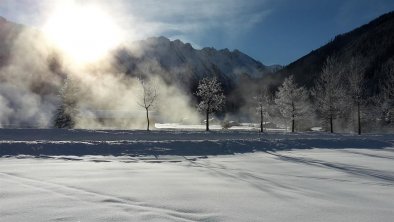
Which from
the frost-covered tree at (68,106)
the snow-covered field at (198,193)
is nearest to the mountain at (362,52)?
the frost-covered tree at (68,106)

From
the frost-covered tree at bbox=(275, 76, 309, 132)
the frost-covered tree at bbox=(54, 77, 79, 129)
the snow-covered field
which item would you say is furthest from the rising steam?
the snow-covered field

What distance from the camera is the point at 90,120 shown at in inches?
2635

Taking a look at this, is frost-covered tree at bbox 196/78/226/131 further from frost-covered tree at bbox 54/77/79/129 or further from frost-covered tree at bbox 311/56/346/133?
frost-covered tree at bbox 54/77/79/129

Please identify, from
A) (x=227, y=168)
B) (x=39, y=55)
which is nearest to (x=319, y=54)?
(x=39, y=55)

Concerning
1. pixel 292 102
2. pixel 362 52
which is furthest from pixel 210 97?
pixel 362 52

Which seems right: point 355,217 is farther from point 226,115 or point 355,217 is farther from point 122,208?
point 226,115

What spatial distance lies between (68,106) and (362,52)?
11657 centimetres

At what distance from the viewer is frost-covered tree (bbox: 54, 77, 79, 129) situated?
5650 centimetres

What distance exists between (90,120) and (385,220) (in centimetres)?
6359

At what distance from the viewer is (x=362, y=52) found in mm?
141375

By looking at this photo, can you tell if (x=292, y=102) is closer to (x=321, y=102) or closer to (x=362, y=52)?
(x=321, y=102)

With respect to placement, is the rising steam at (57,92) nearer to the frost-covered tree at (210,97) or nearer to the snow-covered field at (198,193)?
the frost-covered tree at (210,97)

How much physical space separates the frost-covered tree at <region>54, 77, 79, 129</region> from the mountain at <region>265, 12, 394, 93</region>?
87.7 metres

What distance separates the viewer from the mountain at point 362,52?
123875 mm
